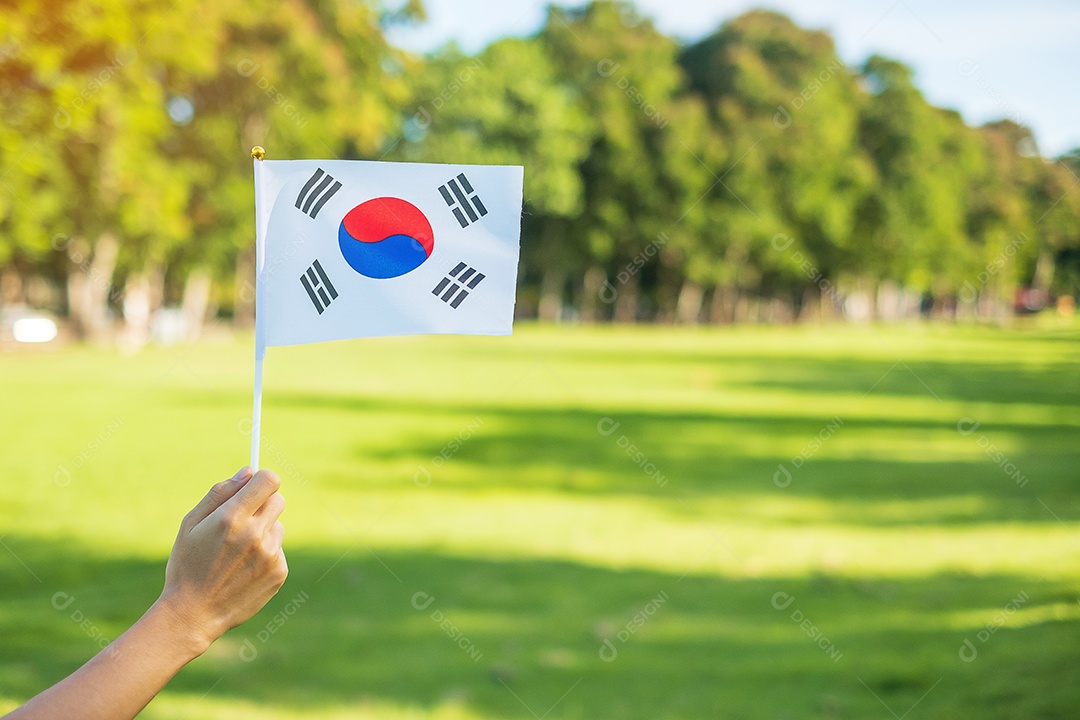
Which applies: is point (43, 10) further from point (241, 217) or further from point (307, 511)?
point (241, 217)

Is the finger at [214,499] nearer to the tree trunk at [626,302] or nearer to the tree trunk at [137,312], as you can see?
the tree trunk at [137,312]

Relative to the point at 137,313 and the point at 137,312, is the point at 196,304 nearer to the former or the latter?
the point at 137,312

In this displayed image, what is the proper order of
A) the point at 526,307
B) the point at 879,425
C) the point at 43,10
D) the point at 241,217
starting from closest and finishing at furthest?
the point at 43,10
the point at 879,425
the point at 241,217
the point at 526,307

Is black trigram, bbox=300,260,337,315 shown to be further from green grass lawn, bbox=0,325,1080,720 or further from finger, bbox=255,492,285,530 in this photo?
green grass lawn, bbox=0,325,1080,720

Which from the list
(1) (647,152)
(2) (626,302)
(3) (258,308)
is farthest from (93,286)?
(3) (258,308)

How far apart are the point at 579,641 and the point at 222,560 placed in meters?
4.69

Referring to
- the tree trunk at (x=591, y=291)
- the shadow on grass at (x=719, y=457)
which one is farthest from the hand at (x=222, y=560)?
the tree trunk at (x=591, y=291)

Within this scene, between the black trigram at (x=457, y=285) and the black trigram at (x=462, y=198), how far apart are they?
14 centimetres

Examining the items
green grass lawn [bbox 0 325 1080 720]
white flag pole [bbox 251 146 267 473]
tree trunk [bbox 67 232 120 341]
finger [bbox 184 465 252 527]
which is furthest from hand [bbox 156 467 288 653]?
tree trunk [bbox 67 232 120 341]

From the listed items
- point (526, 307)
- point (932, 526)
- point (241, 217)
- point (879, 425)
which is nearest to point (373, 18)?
point (241, 217)

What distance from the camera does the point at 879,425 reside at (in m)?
16.5

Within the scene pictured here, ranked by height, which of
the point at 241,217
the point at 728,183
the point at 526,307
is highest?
the point at 728,183

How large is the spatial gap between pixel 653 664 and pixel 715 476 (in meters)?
6.46

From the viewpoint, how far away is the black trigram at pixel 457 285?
2.51 metres
